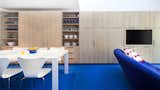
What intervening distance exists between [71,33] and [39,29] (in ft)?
3.63

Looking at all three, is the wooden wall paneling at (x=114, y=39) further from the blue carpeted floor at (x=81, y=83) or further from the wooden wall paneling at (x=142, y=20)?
the blue carpeted floor at (x=81, y=83)

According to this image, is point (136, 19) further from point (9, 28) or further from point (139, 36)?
point (9, 28)

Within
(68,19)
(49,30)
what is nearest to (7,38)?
(49,30)

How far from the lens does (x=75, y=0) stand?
6750 millimetres

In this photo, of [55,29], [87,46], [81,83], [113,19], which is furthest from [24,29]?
[81,83]

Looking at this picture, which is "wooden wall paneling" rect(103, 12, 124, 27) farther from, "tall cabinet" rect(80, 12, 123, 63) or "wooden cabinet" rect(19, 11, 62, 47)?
"wooden cabinet" rect(19, 11, 62, 47)

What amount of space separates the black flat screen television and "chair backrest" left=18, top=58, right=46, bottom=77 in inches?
177

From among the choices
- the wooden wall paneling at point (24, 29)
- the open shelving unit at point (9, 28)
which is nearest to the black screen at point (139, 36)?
the wooden wall paneling at point (24, 29)

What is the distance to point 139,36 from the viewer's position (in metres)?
7.52

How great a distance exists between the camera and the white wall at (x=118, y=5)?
789 centimetres

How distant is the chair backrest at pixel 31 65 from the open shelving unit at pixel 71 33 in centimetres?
395

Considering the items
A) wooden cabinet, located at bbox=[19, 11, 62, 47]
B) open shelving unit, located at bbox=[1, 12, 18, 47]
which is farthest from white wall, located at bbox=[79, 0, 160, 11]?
open shelving unit, located at bbox=[1, 12, 18, 47]

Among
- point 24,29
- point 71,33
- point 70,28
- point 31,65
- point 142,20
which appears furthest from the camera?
point 71,33

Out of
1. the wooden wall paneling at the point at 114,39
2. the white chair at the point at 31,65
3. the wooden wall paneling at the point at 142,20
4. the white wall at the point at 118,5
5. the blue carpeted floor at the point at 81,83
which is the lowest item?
the blue carpeted floor at the point at 81,83
